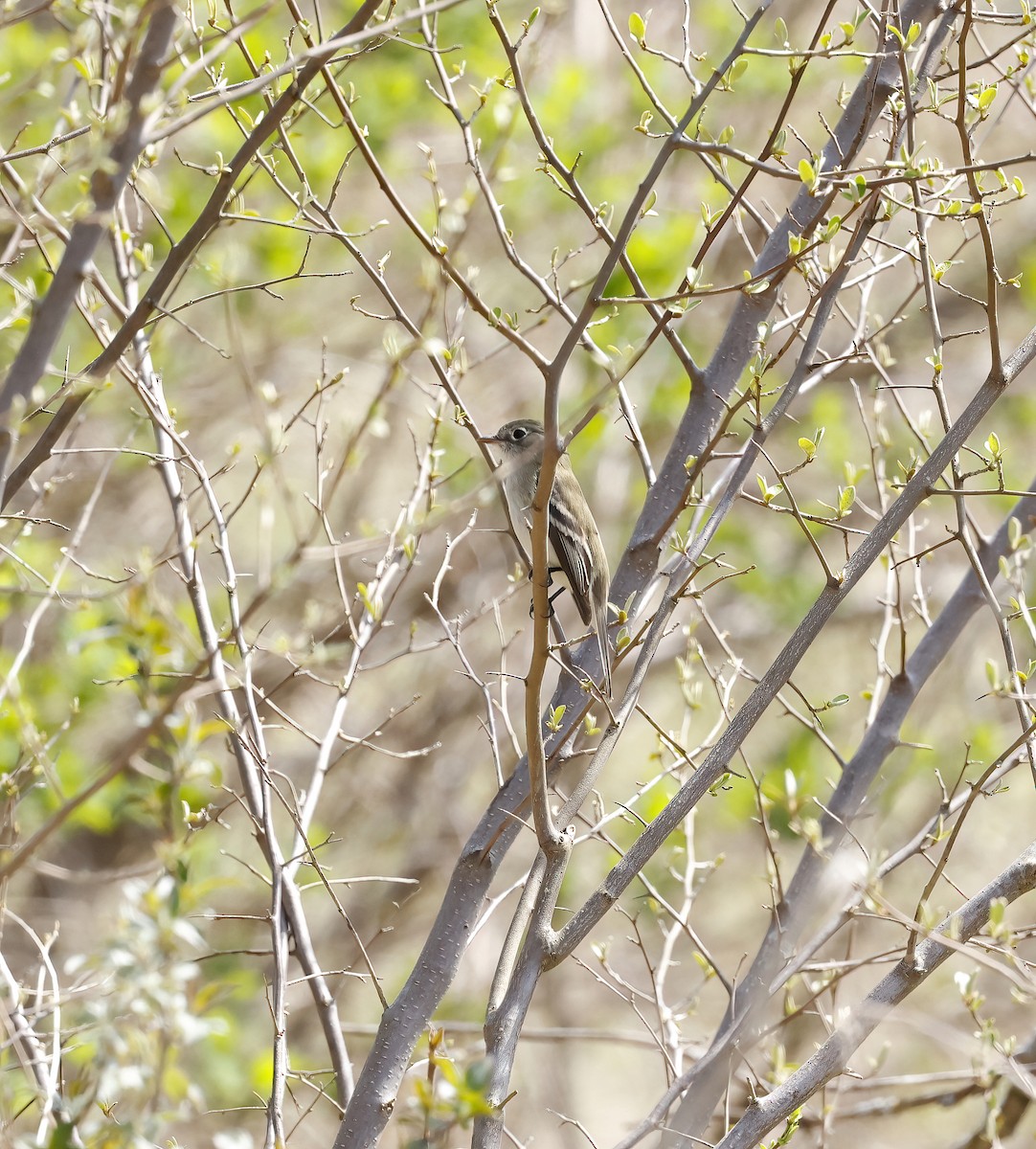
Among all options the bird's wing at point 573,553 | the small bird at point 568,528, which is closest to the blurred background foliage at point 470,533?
the small bird at point 568,528

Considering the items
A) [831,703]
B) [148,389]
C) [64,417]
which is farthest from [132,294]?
[831,703]

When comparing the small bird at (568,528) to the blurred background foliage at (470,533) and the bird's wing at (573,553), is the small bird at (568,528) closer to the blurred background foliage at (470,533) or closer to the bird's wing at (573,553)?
the bird's wing at (573,553)

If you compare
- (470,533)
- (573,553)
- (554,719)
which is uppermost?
(470,533)

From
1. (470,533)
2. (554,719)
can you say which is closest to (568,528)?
(554,719)

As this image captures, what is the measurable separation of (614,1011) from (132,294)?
8.30 m

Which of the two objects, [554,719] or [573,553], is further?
Answer: [573,553]

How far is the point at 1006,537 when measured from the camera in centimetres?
391

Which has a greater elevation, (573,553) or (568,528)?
(568,528)

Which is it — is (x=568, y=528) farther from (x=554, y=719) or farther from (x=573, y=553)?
(x=554, y=719)

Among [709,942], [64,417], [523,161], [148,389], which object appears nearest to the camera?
[64,417]

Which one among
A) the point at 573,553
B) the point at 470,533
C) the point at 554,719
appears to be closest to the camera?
the point at 554,719

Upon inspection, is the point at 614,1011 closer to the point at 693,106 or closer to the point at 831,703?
the point at 831,703

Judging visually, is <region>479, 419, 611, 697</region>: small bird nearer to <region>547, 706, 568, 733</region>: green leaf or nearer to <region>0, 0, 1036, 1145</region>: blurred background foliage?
<region>0, 0, 1036, 1145</region>: blurred background foliage

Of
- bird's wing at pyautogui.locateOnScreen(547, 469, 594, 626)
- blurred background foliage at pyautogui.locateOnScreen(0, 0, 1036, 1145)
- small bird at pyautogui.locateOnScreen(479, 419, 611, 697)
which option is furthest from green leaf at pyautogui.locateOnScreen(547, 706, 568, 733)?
blurred background foliage at pyautogui.locateOnScreen(0, 0, 1036, 1145)
